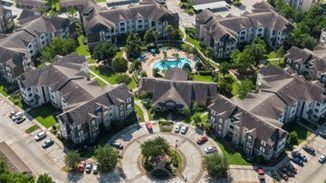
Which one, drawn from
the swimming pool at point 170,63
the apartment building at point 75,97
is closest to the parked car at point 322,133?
the swimming pool at point 170,63

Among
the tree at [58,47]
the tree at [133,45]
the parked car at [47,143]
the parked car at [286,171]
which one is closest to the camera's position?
the parked car at [286,171]

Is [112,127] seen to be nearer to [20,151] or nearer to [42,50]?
[20,151]

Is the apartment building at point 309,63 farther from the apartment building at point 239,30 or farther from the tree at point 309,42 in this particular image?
the apartment building at point 239,30

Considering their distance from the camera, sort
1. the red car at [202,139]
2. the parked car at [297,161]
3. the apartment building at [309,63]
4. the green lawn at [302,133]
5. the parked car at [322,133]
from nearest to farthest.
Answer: the parked car at [297,161]
the red car at [202,139]
the green lawn at [302,133]
the parked car at [322,133]
the apartment building at [309,63]

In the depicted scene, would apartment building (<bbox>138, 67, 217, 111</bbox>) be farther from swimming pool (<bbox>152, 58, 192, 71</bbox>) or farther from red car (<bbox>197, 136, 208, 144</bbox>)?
swimming pool (<bbox>152, 58, 192, 71</bbox>)

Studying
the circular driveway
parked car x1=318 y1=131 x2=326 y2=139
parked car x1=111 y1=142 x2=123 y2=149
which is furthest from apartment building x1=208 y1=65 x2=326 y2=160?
parked car x1=111 y1=142 x2=123 y2=149

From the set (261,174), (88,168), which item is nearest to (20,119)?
(88,168)
